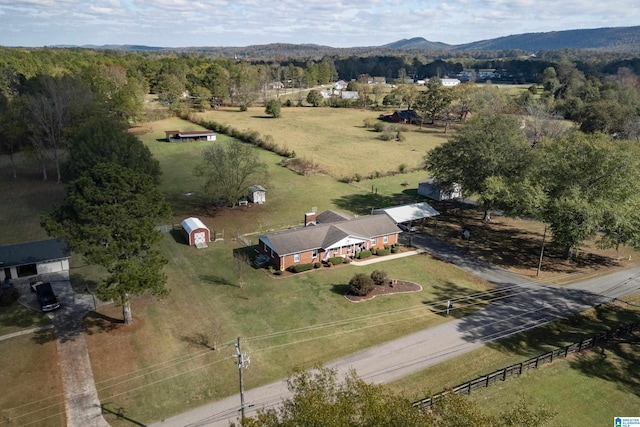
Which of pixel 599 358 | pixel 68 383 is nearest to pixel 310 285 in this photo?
pixel 68 383

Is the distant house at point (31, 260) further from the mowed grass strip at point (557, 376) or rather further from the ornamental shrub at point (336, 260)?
the mowed grass strip at point (557, 376)

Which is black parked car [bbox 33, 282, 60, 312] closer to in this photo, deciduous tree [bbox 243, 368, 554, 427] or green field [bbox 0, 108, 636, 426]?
green field [bbox 0, 108, 636, 426]

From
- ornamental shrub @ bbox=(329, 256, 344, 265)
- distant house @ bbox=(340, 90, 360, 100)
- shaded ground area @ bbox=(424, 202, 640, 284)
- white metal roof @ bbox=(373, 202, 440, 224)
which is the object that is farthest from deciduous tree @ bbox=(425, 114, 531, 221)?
distant house @ bbox=(340, 90, 360, 100)

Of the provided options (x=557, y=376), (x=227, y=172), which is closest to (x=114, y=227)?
(x=227, y=172)

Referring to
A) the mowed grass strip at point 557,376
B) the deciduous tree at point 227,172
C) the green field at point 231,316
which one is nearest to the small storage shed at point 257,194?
the green field at point 231,316

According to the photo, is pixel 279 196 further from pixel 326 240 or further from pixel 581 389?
pixel 581 389

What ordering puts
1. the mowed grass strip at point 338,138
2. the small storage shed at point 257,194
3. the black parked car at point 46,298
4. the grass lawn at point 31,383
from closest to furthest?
the grass lawn at point 31,383 → the black parked car at point 46,298 → the small storage shed at point 257,194 → the mowed grass strip at point 338,138

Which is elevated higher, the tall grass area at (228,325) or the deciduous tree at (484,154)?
the deciduous tree at (484,154)

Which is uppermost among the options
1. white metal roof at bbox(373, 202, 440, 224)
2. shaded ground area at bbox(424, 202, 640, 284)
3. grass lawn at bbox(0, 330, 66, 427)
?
white metal roof at bbox(373, 202, 440, 224)
